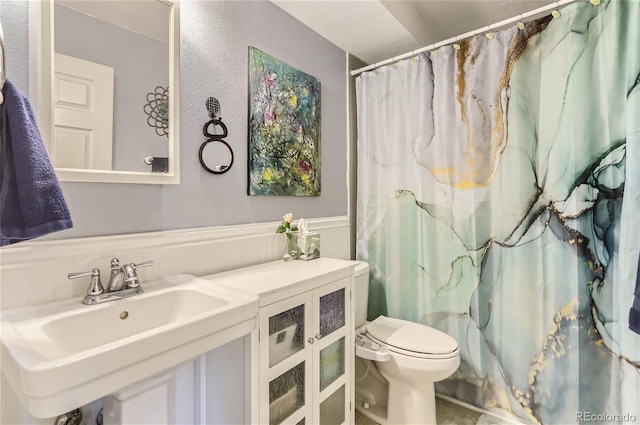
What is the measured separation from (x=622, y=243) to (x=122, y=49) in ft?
6.92

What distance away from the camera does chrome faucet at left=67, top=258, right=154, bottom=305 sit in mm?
964

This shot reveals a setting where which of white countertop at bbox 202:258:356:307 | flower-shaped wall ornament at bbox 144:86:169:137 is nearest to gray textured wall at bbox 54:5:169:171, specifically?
flower-shaped wall ornament at bbox 144:86:169:137

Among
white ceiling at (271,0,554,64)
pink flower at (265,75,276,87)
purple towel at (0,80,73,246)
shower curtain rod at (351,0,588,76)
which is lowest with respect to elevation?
purple towel at (0,80,73,246)

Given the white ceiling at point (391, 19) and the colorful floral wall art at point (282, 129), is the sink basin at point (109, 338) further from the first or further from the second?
the white ceiling at point (391, 19)

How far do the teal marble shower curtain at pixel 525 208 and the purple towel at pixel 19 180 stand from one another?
1.71 m

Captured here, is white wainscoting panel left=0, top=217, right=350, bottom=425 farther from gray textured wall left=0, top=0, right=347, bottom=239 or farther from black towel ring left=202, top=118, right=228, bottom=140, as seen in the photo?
black towel ring left=202, top=118, right=228, bottom=140

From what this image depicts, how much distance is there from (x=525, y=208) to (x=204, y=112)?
1605 mm

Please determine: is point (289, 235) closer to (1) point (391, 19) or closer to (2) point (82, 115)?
(2) point (82, 115)

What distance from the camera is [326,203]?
2027mm

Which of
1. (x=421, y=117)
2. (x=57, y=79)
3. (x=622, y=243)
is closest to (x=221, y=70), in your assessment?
(x=57, y=79)

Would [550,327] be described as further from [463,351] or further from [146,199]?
[146,199]

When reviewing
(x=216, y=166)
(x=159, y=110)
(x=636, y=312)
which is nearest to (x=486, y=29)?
(x=636, y=312)

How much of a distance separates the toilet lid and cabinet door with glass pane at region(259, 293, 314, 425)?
1.80 ft

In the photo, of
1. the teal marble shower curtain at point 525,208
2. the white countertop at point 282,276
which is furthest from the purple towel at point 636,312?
the white countertop at point 282,276
